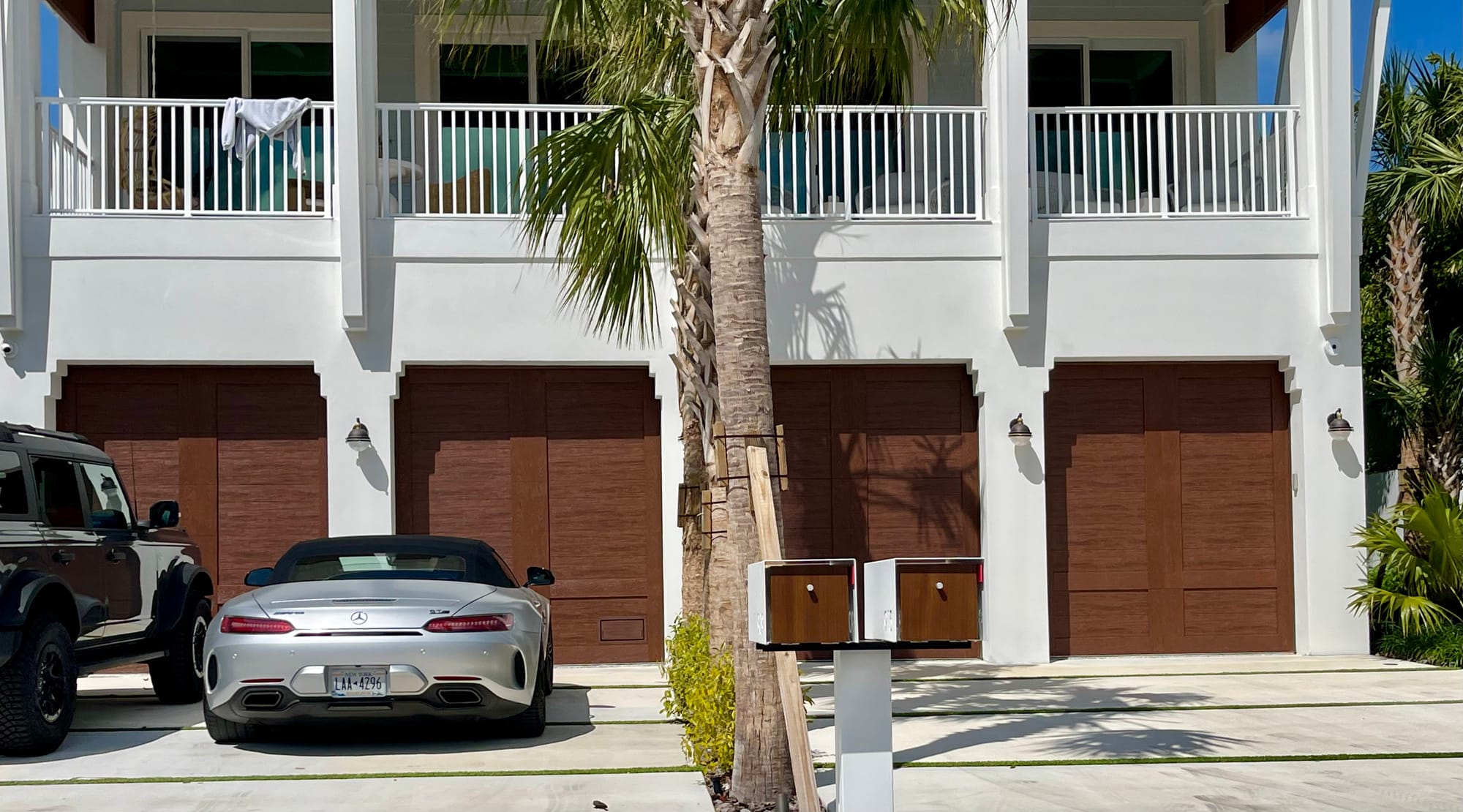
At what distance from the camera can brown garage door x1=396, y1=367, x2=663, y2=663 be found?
14.0 meters

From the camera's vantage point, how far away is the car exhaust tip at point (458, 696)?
855 centimetres

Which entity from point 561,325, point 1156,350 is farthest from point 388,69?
point 1156,350

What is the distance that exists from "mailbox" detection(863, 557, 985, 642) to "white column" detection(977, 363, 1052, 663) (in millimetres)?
8479

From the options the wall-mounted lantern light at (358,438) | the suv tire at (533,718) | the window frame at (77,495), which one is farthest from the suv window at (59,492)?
the wall-mounted lantern light at (358,438)

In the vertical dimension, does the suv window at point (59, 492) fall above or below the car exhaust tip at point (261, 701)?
above

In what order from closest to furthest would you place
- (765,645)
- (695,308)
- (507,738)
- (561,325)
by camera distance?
(765,645)
(507,738)
(695,308)
(561,325)

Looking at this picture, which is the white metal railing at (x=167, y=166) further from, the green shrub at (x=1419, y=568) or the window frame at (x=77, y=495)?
the green shrub at (x=1419, y=568)

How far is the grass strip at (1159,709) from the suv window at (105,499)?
191 inches

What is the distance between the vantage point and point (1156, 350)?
14.1 meters

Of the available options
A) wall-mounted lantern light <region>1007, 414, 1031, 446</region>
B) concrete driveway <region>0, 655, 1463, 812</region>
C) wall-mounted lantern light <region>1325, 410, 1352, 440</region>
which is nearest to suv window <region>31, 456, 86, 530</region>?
concrete driveway <region>0, 655, 1463, 812</region>

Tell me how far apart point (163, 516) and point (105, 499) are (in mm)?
552

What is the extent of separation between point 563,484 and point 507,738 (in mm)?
4803

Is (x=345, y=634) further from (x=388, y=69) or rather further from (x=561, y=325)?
(x=388, y=69)

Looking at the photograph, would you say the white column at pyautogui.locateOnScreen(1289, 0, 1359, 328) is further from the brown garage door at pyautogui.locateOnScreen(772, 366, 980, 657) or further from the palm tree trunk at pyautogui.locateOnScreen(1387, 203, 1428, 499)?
the palm tree trunk at pyautogui.locateOnScreen(1387, 203, 1428, 499)
